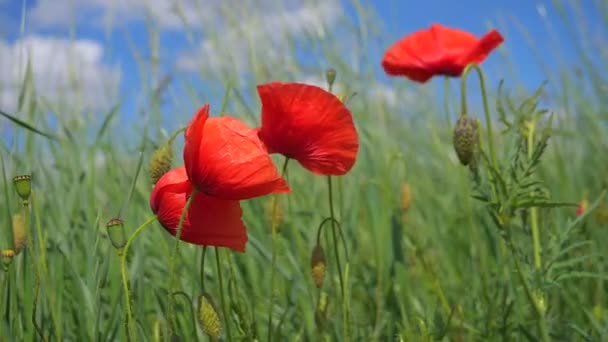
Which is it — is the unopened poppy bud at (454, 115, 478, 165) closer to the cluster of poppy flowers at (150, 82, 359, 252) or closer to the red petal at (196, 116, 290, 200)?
the cluster of poppy flowers at (150, 82, 359, 252)

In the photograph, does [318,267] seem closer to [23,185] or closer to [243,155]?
[243,155]

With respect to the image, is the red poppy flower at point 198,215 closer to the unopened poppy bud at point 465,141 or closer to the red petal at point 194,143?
the red petal at point 194,143

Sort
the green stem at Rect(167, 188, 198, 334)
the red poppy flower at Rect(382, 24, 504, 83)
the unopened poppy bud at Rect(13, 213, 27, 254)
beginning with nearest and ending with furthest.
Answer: the green stem at Rect(167, 188, 198, 334)
the unopened poppy bud at Rect(13, 213, 27, 254)
the red poppy flower at Rect(382, 24, 504, 83)

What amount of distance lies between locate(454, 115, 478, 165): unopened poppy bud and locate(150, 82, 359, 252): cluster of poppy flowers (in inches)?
8.1

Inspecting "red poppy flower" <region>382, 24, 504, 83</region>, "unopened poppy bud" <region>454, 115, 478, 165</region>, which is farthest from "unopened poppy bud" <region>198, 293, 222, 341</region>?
"red poppy flower" <region>382, 24, 504, 83</region>

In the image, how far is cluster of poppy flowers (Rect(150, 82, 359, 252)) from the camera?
0.72 meters

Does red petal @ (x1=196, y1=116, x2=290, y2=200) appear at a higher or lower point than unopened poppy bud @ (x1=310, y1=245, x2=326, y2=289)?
higher

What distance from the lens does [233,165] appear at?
722 millimetres

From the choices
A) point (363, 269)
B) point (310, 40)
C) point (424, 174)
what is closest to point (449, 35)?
point (363, 269)

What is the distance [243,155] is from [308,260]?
695 mm

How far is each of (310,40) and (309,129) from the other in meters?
1.56

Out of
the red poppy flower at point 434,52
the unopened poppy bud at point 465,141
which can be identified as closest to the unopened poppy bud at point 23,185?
the unopened poppy bud at point 465,141

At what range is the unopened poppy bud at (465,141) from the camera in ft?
3.15

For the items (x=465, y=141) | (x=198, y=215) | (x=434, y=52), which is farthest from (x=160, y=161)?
(x=434, y=52)
